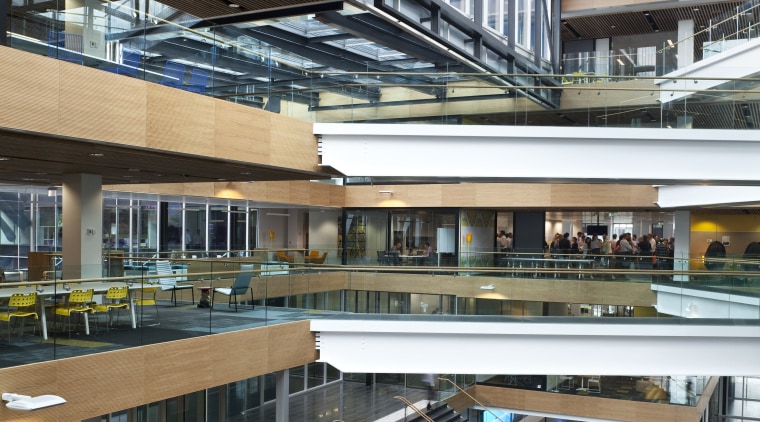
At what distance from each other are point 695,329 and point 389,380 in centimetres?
1412

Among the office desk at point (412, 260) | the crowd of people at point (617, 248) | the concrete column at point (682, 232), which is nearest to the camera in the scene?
the office desk at point (412, 260)

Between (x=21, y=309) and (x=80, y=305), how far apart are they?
96cm

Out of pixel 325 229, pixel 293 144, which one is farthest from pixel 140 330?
pixel 325 229

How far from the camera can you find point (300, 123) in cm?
1273

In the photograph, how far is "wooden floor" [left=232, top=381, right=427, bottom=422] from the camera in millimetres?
22250

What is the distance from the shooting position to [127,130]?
935 cm

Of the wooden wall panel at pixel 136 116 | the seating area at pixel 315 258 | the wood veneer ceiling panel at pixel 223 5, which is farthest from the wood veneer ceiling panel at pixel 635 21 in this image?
the wooden wall panel at pixel 136 116

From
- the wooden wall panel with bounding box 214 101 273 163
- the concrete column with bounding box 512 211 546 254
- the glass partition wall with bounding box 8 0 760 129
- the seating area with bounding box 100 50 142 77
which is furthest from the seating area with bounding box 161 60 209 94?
the concrete column with bounding box 512 211 546 254

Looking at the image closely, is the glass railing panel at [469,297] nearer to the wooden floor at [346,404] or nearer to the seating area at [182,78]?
the seating area at [182,78]

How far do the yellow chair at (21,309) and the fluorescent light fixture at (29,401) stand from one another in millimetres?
896

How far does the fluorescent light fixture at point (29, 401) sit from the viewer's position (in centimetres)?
790

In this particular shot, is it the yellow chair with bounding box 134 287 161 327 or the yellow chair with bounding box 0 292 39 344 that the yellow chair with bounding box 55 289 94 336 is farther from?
the yellow chair with bounding box 134 287 161 327

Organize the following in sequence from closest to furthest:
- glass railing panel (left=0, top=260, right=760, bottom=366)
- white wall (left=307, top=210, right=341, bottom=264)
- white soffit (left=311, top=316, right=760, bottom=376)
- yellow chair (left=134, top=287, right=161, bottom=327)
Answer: yellow chair (left=134, top=287, right=161, bottom=327), glass railing panel (left=0, top=260, right=760, bottom=366), white soffit (left=311, top=316, right=760, bottom=376), white wall (left=307, top=210, right=341, bottom=264)

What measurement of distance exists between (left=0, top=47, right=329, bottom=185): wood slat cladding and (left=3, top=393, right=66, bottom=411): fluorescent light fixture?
2802 millimetres
